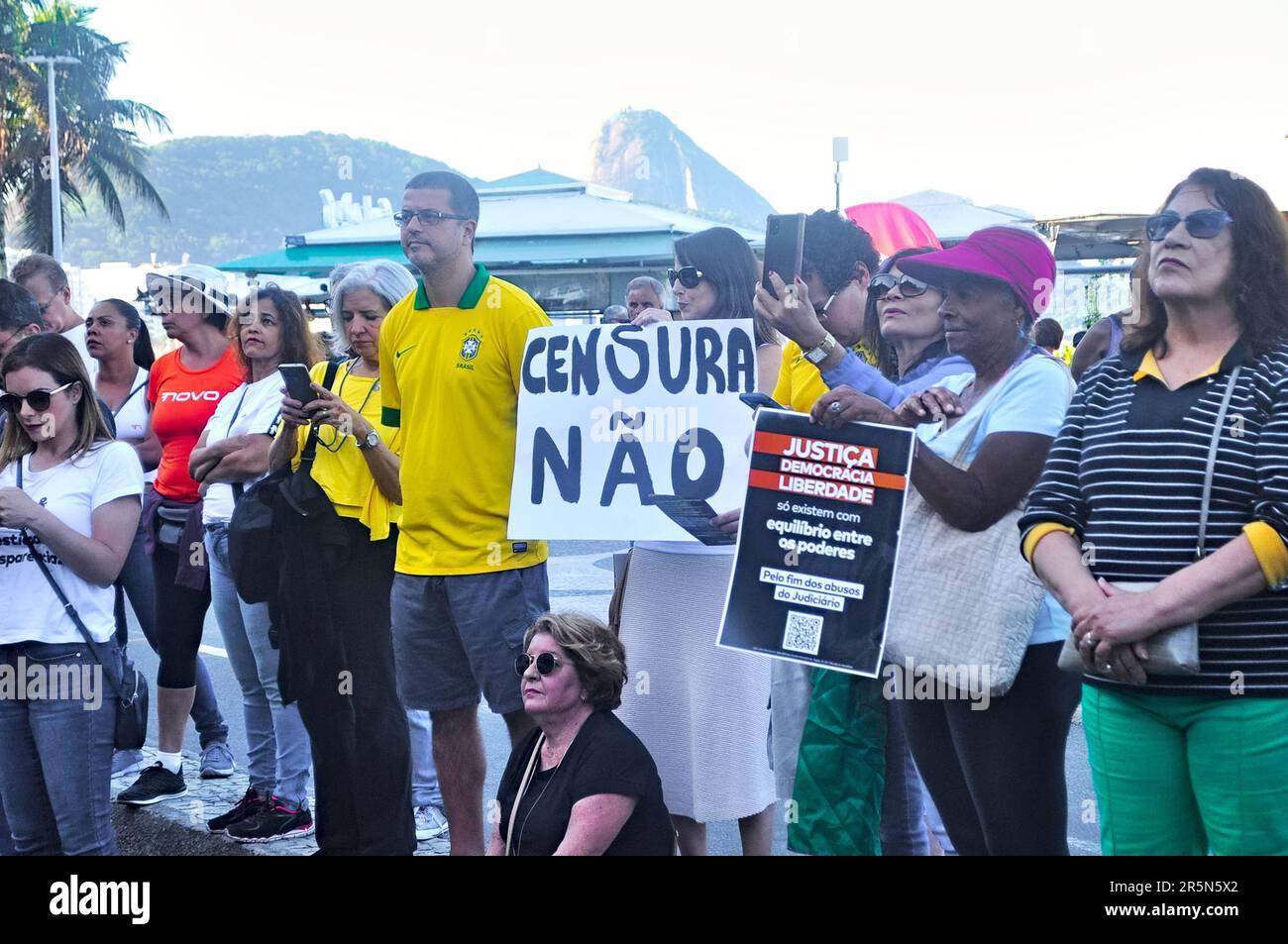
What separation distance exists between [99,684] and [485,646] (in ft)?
3.67

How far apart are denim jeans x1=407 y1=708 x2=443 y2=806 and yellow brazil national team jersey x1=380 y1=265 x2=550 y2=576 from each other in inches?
59.1

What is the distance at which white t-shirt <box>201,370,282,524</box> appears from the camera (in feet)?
16.7

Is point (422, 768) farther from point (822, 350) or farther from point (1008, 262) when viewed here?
point (1008, 262)

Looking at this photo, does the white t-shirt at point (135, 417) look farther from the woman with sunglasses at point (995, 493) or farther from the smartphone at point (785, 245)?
the woman with sunglasses at point (995, 493)

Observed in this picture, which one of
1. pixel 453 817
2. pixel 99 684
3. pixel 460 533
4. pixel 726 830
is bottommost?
pixel 726 830

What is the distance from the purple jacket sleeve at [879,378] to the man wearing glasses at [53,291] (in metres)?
4.27

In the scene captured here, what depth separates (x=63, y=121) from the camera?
128 feet

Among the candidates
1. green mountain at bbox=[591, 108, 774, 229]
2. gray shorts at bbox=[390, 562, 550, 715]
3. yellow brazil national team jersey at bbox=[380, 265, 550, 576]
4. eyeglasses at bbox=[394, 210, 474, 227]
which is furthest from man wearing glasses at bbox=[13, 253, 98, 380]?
green mountain at bbox=[591, 108, 774, 229]

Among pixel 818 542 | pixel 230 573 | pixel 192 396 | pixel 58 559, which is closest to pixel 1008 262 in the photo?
pixel 818 542

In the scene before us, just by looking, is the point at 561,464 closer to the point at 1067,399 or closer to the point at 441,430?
the point at 441,430

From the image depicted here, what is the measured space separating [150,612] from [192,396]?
974mm

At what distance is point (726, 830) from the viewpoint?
213 inches
